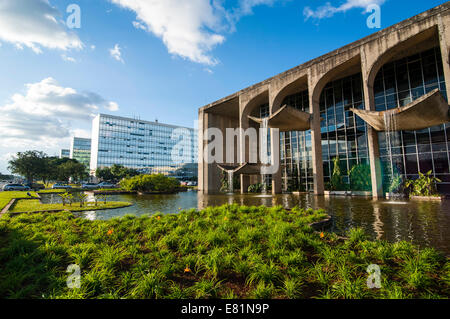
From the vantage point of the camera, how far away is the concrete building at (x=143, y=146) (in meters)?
86.6

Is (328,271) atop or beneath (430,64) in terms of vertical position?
beneath

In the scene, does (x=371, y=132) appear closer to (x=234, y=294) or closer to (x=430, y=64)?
(x=430, y=64)

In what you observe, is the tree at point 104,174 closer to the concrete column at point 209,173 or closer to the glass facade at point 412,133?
the concrete column at point 209,173

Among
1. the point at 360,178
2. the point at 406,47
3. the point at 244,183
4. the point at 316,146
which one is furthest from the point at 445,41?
the point at 244,183

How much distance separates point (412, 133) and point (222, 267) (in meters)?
22.3

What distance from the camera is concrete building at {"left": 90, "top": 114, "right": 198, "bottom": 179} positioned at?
86.6m

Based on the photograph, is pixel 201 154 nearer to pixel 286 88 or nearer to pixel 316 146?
pixel 286 88

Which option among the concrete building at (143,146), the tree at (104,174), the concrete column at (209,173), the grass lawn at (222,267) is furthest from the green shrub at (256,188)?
the concrete building at (143,146)

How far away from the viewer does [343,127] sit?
22672 mm

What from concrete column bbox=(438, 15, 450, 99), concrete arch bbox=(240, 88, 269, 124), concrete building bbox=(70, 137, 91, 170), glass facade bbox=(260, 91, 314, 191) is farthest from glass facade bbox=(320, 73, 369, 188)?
concrete building bbox=(70, 137, 91, 170)

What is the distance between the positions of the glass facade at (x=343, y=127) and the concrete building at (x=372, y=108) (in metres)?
0.09
